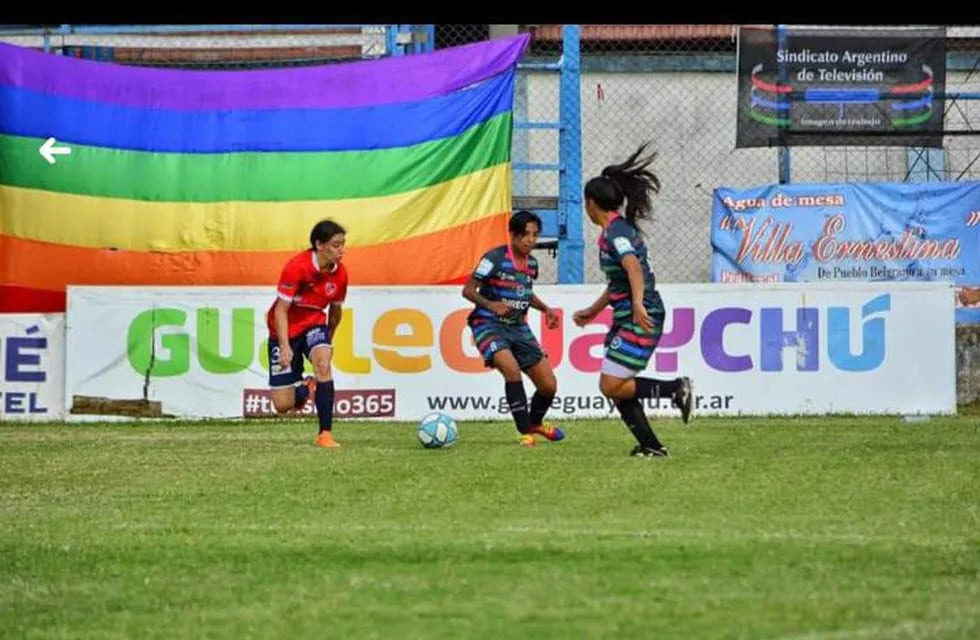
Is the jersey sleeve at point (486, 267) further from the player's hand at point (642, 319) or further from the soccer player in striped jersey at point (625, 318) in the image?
Answer: the player's hand at point (642, 319)

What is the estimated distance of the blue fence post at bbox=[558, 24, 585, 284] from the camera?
1905 cm

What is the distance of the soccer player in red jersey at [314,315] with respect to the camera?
48.8 ft

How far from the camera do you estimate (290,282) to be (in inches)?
587

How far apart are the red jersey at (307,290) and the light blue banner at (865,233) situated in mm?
5784

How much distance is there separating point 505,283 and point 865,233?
605cm

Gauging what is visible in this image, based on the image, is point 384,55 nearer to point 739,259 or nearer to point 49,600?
point 739,259

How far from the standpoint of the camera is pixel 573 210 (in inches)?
763

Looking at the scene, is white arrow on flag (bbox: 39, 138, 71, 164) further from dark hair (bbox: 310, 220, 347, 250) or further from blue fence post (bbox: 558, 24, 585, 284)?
dark hair (bbox: 310, 220, 347, 250)

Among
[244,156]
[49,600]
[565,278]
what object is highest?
[244,156]

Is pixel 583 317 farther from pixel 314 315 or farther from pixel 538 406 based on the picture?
pixel 314 315

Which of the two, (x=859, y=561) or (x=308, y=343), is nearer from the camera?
(x=859, y=561)
